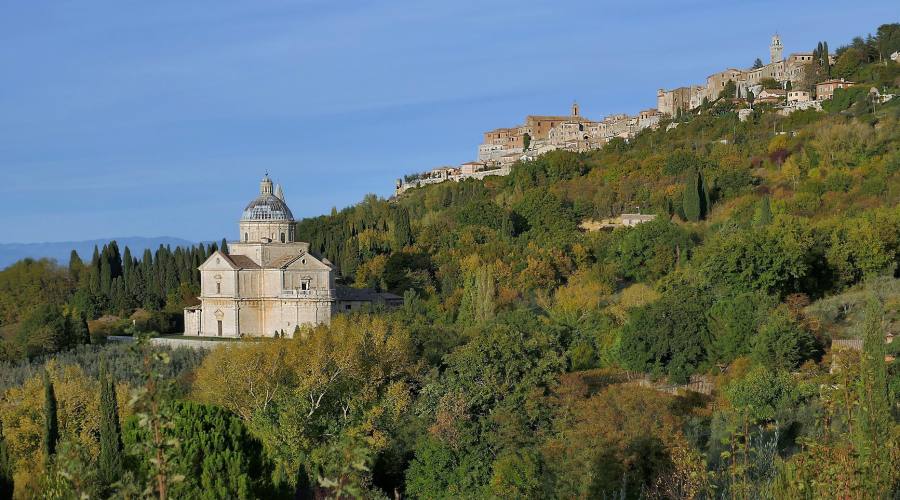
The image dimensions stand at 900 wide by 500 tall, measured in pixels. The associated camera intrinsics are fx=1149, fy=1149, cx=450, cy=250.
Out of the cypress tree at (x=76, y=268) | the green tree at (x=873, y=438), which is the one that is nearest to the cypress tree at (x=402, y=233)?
the cypress tree at (x=76, y=268)

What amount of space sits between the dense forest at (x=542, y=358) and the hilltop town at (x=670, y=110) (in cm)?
1074

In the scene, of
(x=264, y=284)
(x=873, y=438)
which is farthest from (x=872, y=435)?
(x=264, y=284)

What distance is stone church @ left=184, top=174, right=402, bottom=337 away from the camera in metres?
41.5

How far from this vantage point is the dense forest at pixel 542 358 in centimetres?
1239

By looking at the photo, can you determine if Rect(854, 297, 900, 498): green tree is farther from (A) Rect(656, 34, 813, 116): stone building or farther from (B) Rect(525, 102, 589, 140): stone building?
(B) Rect(525, 102, 589, 140): stone building

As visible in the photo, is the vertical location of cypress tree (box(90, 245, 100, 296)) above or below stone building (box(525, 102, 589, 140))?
below

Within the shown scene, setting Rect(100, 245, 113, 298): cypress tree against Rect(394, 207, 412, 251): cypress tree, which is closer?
Rect(100, 245, 113, 298): cypress tree

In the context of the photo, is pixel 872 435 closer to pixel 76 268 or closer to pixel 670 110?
pixel 76 268

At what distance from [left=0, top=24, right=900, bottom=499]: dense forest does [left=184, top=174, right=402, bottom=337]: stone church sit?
282 centimetres

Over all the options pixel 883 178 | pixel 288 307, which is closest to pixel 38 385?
pixel 288 307

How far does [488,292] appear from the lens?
129 feet

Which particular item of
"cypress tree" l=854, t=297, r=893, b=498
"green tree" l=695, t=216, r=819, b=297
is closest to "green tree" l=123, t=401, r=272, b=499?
"cypress tree" l=854, t=297, r=893, b=498

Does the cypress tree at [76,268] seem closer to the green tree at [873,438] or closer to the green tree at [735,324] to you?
the green tree at [735,324]

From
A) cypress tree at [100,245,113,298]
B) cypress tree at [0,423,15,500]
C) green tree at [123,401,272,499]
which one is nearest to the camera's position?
green tree at [123,401,272,499]
